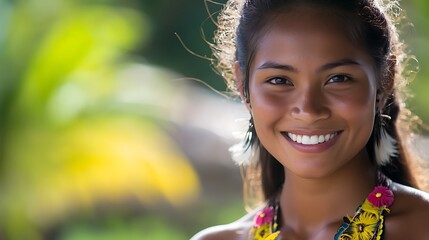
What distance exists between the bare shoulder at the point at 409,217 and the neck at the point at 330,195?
9 centimetres

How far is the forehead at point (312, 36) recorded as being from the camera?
6.73 feet

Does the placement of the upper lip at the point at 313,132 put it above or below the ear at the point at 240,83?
below

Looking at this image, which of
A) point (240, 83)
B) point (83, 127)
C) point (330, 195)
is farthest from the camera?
point (83, 127)

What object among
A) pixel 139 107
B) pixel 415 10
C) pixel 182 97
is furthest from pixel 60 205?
pixel 415 10

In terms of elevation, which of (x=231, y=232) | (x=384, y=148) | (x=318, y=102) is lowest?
(x=231, y=232)

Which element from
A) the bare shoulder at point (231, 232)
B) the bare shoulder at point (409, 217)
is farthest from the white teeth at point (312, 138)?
the bare shoulder at point (231, 232)

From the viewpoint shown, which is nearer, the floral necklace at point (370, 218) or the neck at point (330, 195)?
the floral necklace at point (370, 218)

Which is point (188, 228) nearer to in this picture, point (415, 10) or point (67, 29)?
point (67, 29)

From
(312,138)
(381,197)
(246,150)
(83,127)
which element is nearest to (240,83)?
(246,150)

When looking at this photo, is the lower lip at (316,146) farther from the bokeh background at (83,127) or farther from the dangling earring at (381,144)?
the bokeh background at (83,127)

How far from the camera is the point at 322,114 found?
2039 mm

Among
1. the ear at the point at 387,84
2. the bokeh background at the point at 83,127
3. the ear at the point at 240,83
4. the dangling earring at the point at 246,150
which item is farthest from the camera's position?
the bokeh background at the point at 83,127

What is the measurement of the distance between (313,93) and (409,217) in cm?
35

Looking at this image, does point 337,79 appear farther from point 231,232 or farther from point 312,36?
point 231,232
